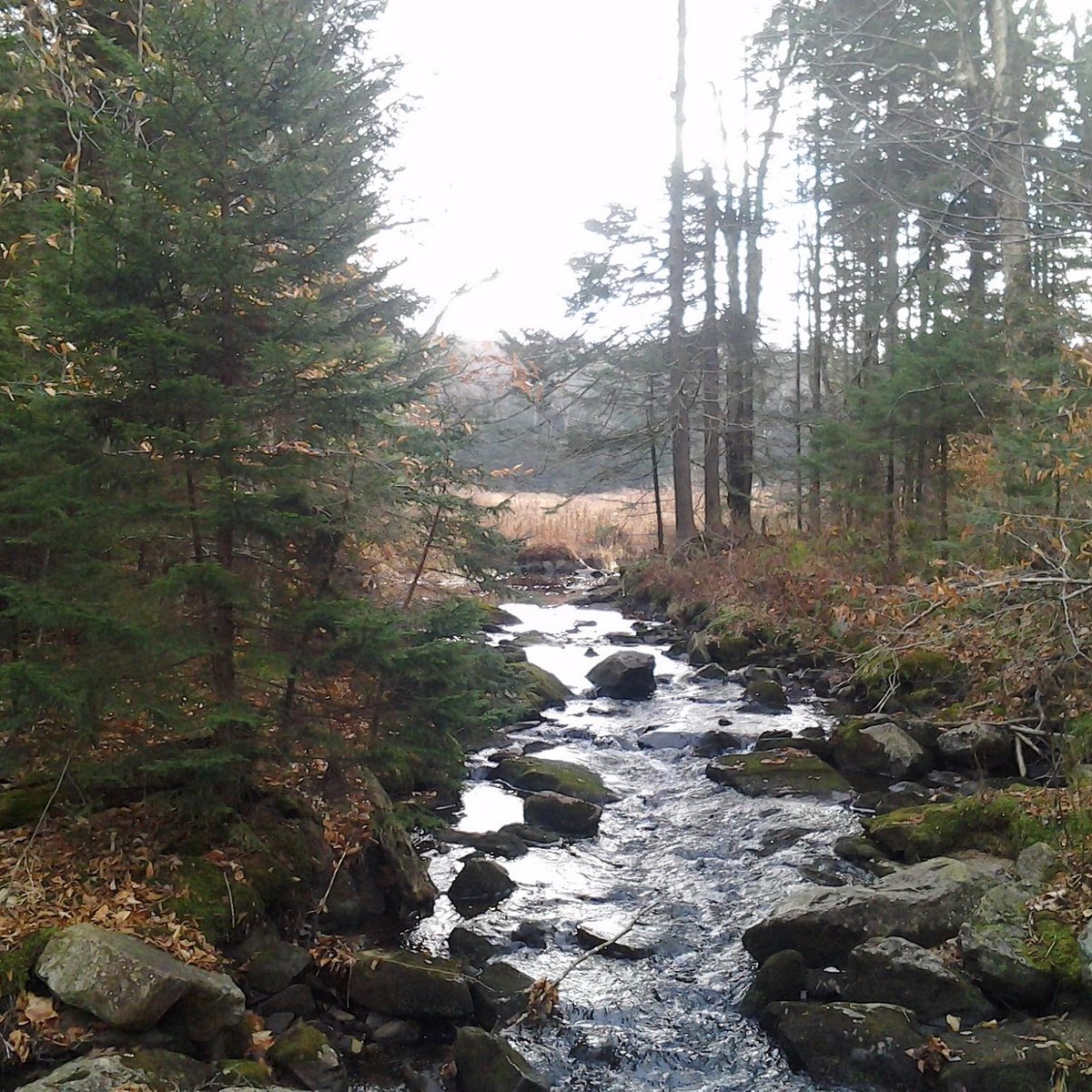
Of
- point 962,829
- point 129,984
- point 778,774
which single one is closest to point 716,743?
point 778,774

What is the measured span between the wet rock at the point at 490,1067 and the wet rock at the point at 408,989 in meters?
0.47

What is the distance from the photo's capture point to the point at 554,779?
28.5ft

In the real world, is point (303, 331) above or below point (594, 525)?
above

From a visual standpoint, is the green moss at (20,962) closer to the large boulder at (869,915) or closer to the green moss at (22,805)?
the green moss at (22,805)

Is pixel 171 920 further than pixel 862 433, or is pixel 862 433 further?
pixel 862 433

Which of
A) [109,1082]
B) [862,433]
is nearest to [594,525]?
[862,433]

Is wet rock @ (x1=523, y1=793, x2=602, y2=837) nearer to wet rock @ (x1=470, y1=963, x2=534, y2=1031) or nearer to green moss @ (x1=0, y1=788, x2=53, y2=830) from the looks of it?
wet rock @ (x1=470, y1=963, x2=534, y2=1031)

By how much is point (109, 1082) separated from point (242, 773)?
1.96m

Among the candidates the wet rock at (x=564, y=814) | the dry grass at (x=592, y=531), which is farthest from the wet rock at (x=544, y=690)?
the dry grass at (x=592, y=531)

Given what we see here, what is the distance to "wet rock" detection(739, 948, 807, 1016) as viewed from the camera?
17.3ft

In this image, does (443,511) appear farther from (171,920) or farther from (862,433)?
(862,433)

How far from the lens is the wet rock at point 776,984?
17.3 ft

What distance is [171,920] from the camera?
479 cm

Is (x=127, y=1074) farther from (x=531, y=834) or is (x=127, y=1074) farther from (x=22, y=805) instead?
(x=531, y=834)
